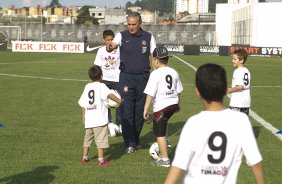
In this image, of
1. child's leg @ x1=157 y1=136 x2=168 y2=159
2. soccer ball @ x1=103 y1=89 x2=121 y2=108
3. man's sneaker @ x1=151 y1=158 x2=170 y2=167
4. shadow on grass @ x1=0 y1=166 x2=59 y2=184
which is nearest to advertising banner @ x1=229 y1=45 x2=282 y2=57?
soccer ball @ x1=103 y1=89 x2=121 y2=108

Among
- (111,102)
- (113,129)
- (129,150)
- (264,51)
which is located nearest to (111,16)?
(264,51)

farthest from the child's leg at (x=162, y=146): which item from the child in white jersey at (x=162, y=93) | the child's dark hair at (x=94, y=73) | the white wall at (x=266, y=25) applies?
the white wall at (x=266, y=25)

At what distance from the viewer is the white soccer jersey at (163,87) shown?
7672 millimetres

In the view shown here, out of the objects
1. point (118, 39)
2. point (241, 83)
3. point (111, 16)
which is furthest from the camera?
point (111, 16)

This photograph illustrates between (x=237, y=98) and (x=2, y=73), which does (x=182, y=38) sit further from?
(x=237, y=98)

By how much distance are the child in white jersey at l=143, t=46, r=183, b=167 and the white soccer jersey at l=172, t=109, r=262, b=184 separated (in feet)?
12.8

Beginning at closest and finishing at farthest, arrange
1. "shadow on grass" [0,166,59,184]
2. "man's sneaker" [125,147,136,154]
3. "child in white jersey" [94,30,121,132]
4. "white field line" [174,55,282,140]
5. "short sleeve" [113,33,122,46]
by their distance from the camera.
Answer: "shadow on grass" [0,166,59,184] → "short sleeve" [113,33,122,46] → "man's sneaker" [125,147,136,154] → "white field line" [174,55,282,140] → "child in white jersey" [94,30,121,132]

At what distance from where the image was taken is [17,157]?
27.6ft

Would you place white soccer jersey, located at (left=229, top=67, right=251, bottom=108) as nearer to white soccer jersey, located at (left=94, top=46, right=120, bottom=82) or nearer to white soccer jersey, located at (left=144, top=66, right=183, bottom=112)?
white soccer jersey, located at (left=144, top=66, right=183, bottom=112)

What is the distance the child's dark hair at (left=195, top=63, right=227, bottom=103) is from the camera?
3.64 metres

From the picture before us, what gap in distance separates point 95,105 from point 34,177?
139cm

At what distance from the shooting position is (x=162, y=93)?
307 inches

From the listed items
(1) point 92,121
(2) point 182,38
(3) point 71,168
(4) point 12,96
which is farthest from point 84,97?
(2) point 182,38

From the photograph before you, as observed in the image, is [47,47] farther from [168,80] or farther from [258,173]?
[258,173]
